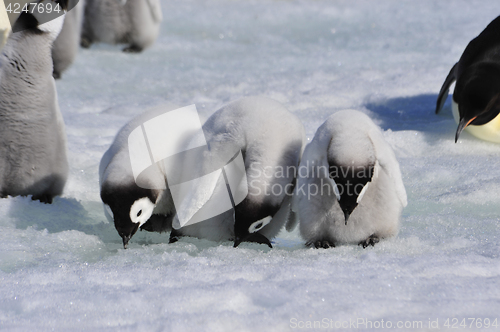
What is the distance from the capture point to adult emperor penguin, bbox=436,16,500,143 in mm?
3316

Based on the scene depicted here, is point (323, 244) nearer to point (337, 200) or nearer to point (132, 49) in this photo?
point (337, 200)

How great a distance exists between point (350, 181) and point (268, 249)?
1.77 feet

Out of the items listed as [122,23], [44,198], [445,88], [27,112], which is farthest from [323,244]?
[122,23]

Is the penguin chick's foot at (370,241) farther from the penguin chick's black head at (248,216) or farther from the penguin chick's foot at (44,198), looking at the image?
the penguin chick's foot at (44,198)

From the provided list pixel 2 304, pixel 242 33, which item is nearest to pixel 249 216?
pixel 2 304

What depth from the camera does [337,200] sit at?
2078 millimetres

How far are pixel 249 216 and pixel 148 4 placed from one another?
458 cm

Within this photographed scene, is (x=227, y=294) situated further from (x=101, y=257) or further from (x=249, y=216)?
(x=101, y=257)

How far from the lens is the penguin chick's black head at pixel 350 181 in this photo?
5.97 ft

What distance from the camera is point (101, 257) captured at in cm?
210

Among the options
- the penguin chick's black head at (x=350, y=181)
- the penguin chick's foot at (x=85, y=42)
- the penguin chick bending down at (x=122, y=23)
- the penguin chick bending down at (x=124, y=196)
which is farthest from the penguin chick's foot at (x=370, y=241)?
the penguin chick's foot at (x=85, y=42)

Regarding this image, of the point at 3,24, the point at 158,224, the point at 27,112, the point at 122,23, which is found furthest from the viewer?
the point at 122,23

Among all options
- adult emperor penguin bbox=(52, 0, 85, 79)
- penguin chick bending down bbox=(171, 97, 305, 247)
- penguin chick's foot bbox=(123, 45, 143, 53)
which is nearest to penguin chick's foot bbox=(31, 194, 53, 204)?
penguin chick bending down bbox=(171, 97, 305, 247)

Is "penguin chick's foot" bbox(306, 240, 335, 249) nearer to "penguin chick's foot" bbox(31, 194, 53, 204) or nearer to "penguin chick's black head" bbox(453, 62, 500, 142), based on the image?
"penguin chick's foot" bbox(31, 194, 53, 204)
